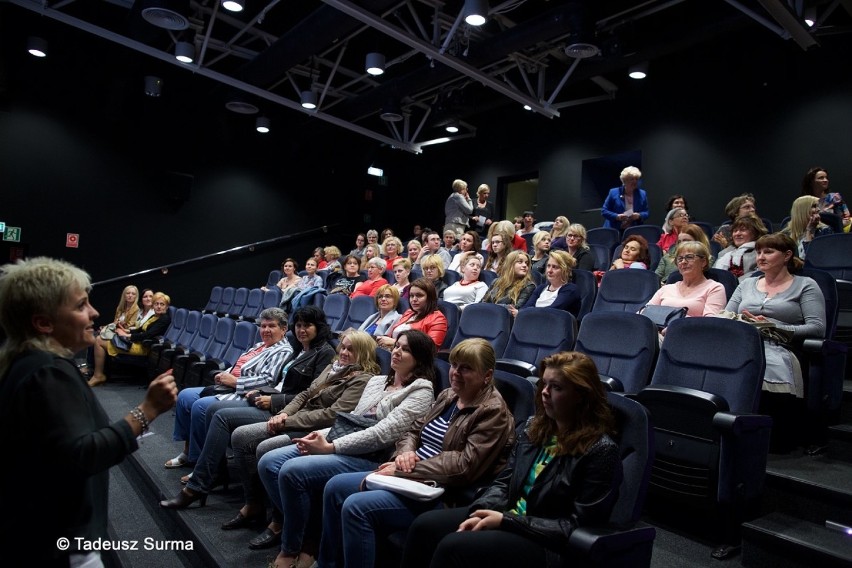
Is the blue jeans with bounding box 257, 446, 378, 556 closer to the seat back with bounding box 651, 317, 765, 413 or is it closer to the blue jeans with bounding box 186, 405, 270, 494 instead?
the blue jeans with bounding box 186, 405, 270, 494

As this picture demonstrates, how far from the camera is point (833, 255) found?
3305 mm

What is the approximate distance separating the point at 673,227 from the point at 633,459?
3263 millimetres

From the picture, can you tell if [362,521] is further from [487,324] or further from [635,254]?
[635,254]

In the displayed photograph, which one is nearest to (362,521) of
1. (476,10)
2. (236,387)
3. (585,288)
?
(236,387)

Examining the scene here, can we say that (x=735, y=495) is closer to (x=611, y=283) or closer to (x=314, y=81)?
(x=611, y=283)

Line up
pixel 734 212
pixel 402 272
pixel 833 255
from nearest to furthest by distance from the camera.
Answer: pixel 833 255 → pixel 734 212 → pixel 402 272

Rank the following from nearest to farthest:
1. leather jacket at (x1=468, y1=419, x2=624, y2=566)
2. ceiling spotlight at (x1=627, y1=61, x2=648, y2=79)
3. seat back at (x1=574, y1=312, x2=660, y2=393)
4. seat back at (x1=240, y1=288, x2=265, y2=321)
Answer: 1. leather jacket at (x1=468, y1=419, x2=624, y2=566)
2. seat back at (x1=574, y1=312, x2=660, y2=393)
3. ceiling spotlight at (x1=627, y1=61, x2=648, y2=79)
4. seat back at (x1=240, y1=288, x2=265, y2=321)

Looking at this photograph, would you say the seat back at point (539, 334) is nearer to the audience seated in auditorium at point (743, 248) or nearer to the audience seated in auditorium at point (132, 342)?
the audience seated in auditorium at point (743, 248)

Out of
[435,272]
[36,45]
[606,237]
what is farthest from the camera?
[36,45]

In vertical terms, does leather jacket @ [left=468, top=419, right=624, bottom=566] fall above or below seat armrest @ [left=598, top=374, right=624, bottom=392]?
below

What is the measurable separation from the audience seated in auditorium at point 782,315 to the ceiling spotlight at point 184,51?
20.4ft

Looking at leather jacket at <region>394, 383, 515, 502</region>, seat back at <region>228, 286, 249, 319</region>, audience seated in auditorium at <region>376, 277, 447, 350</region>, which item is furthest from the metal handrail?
leather jacket at <region>394, 383, 515, 502</region>

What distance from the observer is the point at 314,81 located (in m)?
7.85

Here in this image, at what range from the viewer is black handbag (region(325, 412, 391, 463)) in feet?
7.41
